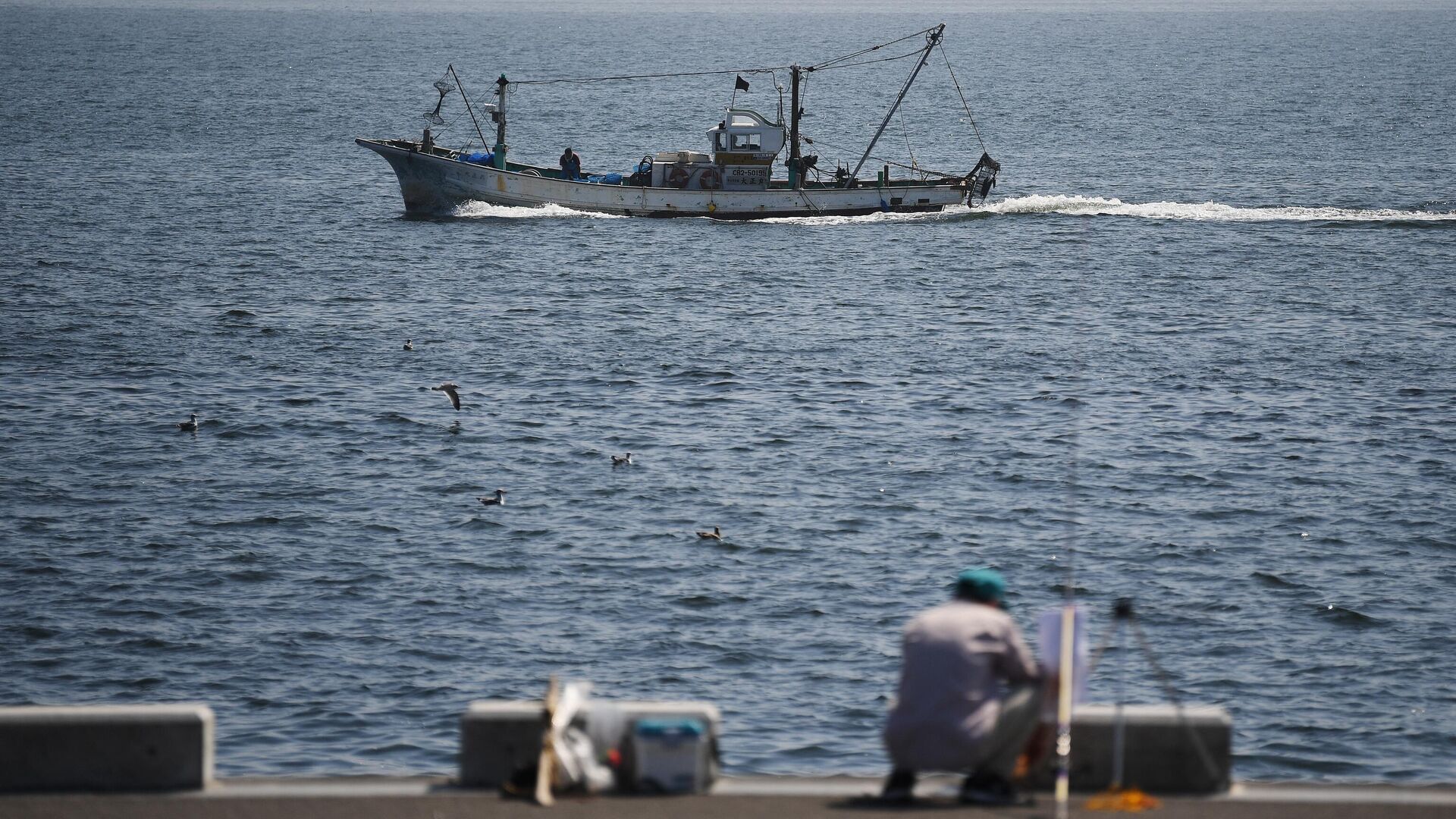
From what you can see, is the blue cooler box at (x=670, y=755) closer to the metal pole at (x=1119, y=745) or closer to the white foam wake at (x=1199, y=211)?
the metal pole at (x=1119, y=745)

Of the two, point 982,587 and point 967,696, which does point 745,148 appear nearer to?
point 982,587

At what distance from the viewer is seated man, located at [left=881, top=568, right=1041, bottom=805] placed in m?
11.2

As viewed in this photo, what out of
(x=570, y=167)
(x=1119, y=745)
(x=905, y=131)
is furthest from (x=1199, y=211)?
(x=1119, y=745)

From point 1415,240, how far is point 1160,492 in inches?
1429

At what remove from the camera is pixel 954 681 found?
11.1 m

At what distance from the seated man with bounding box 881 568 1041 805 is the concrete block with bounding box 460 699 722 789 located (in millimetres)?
1546

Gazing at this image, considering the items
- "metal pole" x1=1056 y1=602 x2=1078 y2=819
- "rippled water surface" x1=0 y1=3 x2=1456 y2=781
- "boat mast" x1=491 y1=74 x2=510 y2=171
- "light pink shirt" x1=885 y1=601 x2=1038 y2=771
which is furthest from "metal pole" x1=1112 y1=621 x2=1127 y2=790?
"boat mast" x1=491 y1=74 x2=510 y2=171

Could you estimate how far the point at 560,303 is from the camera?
173 feet

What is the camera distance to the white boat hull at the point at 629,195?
224ft

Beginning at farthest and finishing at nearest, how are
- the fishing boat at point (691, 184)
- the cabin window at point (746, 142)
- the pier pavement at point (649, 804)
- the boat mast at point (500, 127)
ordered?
the boat mast at point (500, 127) < the fishing boat at point (691, 184) < the cabin window at point (746, 142) < the pier pavement at point (649, 804)

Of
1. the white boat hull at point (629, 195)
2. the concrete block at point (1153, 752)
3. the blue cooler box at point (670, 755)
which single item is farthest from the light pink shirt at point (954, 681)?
the white boat hull at point (629, 195)

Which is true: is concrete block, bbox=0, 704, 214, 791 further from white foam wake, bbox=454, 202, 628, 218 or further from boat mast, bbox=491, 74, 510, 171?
white foam wake, bbox=454, 202, 628, 218

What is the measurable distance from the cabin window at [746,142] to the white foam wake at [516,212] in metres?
5.88

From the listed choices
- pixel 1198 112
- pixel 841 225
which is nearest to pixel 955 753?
pixel 841 225
